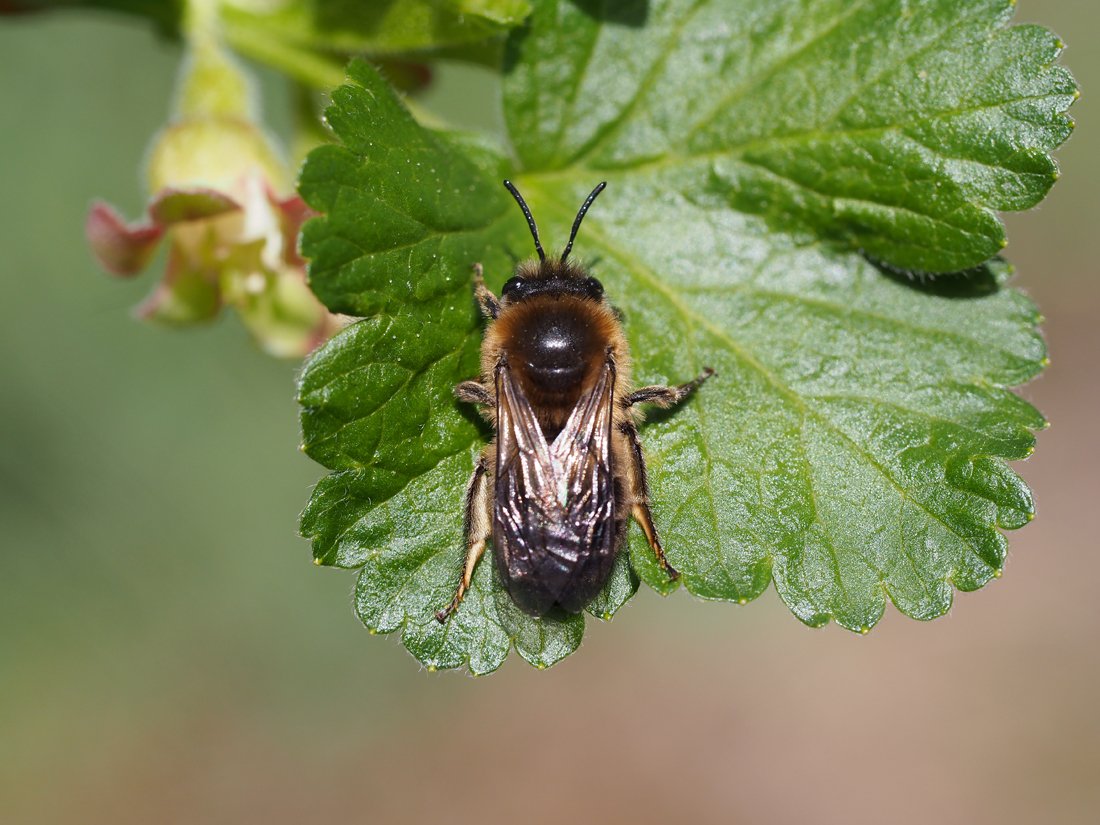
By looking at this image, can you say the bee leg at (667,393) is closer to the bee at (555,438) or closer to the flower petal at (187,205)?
the bee at (555,438)

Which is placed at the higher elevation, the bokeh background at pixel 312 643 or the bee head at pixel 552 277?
the bee head at pixel 552 277

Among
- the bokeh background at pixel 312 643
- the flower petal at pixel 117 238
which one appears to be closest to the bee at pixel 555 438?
the flower petal at pixel 117 238

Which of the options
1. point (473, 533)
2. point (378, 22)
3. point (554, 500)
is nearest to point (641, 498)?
point (554, 500)

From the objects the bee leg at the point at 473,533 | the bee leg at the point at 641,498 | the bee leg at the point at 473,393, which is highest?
the bee leg at the point at 473,393

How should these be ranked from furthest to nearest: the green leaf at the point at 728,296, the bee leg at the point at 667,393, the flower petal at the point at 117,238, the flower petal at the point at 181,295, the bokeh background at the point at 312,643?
the bokeh background at the point at 312,643 < the flower petal at the point at 181,295 < the flower petal at the point at 117,238 < the bee leg at the point at 667,393 < the green leaf at the point at 728,296

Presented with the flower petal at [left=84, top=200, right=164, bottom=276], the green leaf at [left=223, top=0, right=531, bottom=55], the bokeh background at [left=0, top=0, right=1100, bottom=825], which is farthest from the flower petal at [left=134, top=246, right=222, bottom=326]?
the bokeh background at [left=0, top=0, right=1100, bottom=825]

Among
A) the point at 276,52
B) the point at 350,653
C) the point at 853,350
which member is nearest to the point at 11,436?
the point at 350,653
